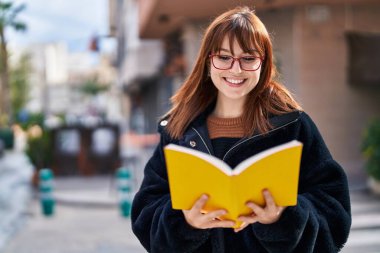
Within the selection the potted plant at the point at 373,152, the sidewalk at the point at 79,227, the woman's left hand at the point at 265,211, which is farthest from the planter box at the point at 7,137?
the woman's left hand at the point at 265,211

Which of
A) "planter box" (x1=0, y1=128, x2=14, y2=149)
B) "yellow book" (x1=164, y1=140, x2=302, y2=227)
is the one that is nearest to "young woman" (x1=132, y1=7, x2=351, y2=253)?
"yellow book" (x1=164, y1=140, x2=302, y2=227)

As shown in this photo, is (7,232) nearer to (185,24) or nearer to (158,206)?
(185,24)

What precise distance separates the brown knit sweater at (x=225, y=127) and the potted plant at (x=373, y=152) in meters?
8.10

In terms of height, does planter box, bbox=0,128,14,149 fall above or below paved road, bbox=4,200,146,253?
below

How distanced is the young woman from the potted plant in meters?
8.08

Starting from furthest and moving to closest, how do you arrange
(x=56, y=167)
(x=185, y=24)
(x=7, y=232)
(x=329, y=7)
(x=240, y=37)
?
(x=56, y=167) → (x=185, y=24) → (x=329, y=7) → (x=7, y=232) → (x=240, y=37)

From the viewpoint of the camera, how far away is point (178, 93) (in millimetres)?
2281

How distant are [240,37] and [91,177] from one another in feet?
46.9

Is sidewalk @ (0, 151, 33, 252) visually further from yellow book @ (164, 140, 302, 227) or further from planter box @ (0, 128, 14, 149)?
planter box @ (0, 128, 14, 149)

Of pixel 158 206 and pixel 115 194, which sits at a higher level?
pixel 158 206

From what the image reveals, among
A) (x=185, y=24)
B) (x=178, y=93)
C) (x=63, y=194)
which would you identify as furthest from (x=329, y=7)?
(x=178, y=93)

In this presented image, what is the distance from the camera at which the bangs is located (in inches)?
76.0

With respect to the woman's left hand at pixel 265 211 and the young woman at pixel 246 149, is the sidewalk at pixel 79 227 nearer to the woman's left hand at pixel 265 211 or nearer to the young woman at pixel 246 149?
the young woman at pixel 246 149

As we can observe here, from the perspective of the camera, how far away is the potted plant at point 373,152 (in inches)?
384
